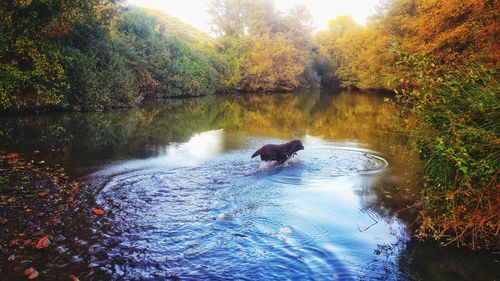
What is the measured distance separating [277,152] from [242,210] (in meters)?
4.03

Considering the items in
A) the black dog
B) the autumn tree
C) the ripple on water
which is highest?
the autumn tree

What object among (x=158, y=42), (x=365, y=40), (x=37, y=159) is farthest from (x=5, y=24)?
(x=365, y=40)

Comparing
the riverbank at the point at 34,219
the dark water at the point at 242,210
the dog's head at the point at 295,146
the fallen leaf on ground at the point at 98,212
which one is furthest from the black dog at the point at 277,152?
the fallen leaf on ground at the point at 98,212

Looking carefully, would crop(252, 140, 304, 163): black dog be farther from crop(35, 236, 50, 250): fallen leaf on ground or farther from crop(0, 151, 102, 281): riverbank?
crop(35, 236, 50, 250): fallen leaf on ground

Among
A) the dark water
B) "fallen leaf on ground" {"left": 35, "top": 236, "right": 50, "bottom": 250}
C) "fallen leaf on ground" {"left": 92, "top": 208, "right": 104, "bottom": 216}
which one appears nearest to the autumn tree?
the dark water

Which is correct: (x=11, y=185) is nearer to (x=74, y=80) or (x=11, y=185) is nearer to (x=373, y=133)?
(x=373, y=133)

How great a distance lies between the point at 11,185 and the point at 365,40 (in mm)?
52431

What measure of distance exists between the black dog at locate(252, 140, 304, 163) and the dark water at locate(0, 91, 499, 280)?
30 centimetres

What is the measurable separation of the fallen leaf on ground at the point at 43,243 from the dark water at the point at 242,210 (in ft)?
1.41

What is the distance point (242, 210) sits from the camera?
26.8ft

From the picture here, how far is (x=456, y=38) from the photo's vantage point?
26.6 meters

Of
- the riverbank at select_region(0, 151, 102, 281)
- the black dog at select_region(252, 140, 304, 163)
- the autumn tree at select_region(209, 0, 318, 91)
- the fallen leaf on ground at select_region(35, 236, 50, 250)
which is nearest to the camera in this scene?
the riverbank at select_region(0, 151, 102, 281)

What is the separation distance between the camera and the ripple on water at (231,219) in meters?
5.76

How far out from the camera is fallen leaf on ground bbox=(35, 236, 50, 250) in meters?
6.02
